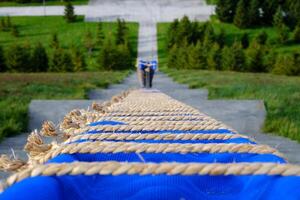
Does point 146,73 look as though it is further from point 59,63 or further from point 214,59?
point 59,63

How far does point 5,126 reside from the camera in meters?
7.97

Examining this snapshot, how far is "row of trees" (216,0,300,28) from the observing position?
4016 cm

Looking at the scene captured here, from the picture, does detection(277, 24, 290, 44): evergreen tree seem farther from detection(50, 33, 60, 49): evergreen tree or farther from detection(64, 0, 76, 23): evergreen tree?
detection(64, 0, 76, 23): evergreen tree

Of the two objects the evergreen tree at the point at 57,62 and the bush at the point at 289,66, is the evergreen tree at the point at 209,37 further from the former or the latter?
the evergreen tree at the point at 57,62

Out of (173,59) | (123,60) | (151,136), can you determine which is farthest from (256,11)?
(151,136)

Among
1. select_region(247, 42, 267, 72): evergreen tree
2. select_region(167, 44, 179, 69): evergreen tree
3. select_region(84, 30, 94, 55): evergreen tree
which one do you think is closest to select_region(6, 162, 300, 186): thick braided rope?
select_region(247, 42, 267, 72): evergreen tree

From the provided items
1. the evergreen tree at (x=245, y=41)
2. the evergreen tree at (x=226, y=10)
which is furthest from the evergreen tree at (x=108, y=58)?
the evergreen tree at (x=226, y=10)

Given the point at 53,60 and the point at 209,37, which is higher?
the point at 209,37

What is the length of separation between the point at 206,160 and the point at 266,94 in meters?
9.46

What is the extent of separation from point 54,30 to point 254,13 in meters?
14.1

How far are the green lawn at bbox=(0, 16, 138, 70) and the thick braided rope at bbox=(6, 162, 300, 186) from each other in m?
35.2

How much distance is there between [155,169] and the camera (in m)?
1.41

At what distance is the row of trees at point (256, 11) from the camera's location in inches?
1581

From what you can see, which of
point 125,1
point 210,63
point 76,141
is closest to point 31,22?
point 125,1
